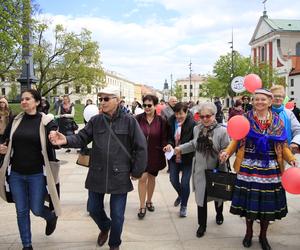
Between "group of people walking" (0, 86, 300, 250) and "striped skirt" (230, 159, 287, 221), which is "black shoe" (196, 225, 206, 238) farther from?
"striped skirt" (230, 159, 287, 221)

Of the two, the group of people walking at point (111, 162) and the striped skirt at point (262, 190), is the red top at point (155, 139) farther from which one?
the striped skirt at point (262, 190)

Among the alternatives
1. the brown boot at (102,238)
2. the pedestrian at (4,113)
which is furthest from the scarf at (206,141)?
the pedestrian at (4,113)

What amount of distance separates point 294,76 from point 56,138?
70.0m

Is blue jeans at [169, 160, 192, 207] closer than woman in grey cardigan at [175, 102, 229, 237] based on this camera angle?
No

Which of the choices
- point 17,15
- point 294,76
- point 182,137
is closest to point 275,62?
point 294,76

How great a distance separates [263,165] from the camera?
442 centimetres

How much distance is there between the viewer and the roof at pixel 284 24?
79750 mm

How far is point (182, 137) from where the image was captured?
6055mm

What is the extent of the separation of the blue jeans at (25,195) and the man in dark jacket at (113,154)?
51 cm

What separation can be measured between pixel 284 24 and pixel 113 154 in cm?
8600

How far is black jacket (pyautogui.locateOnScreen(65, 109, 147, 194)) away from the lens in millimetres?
4172

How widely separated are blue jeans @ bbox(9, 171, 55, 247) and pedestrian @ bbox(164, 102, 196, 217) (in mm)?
2275

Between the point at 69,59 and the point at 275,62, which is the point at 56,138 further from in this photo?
the point at 275,62

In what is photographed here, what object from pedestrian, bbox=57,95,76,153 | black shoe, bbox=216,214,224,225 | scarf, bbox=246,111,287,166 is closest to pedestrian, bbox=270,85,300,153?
scarf, bbox=246,111,287,166
